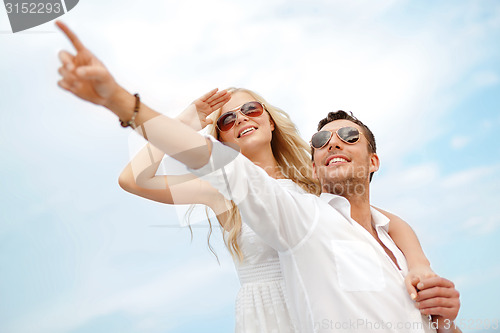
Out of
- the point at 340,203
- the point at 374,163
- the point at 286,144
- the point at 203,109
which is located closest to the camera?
the point at 340,203

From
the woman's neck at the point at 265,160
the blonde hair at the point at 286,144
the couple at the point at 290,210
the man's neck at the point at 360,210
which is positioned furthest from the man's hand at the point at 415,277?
the woman's neck at the point at 265,160

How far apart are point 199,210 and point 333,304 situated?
159 cm

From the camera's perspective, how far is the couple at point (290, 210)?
2.09 metres

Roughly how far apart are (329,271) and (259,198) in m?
0.67

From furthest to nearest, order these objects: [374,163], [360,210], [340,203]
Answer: [374,163]
[360,210]
[340,203]

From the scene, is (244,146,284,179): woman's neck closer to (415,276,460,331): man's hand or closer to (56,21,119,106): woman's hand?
(415,276,460,331): man's hand

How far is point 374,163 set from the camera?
11.7 ft

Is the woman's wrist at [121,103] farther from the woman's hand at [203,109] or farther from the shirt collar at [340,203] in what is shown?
the woman's hand at [203,109]

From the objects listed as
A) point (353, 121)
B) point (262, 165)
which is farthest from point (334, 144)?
point (262, 165)

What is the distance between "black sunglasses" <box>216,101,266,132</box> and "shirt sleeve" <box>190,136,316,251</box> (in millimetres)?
1356

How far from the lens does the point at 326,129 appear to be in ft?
11.4

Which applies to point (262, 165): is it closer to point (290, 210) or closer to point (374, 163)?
point (374, 163)

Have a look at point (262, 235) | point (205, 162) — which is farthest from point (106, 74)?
point (262, 235)

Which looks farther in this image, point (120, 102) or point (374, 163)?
point (374, 163)
